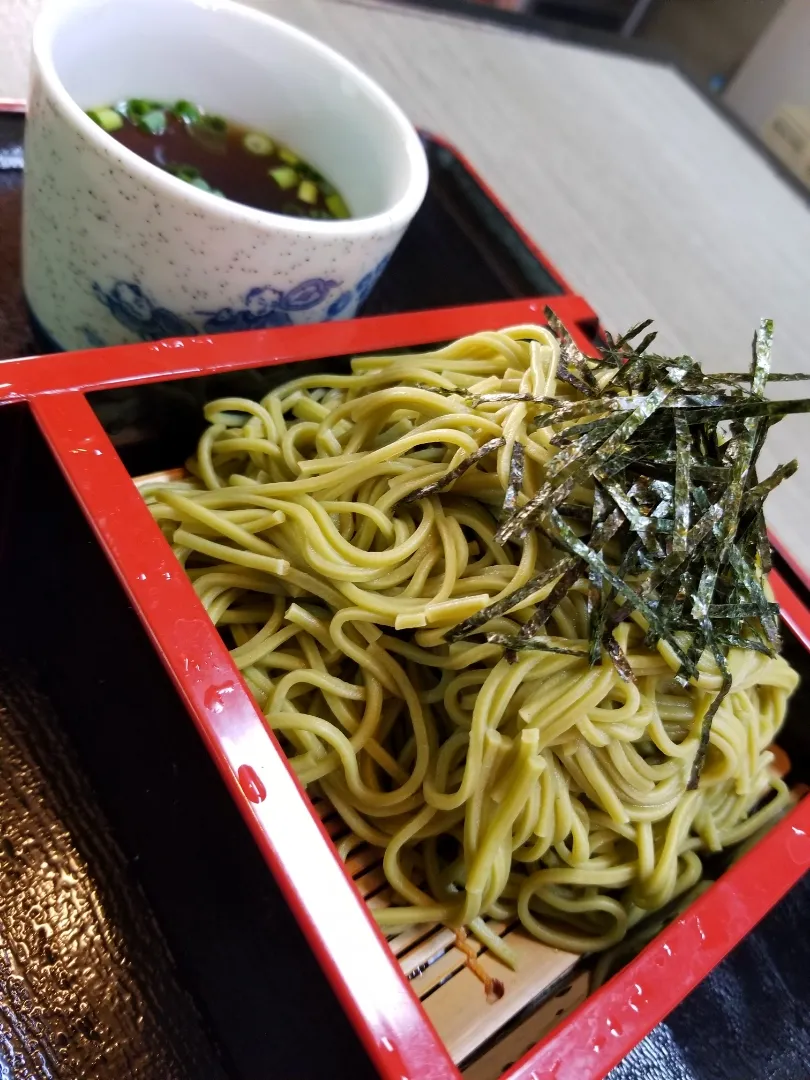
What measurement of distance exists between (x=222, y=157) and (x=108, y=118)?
0.14 m

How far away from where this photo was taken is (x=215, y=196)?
2.64 ft

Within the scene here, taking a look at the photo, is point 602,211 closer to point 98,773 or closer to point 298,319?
point 298,319

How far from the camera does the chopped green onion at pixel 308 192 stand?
112 centimetres

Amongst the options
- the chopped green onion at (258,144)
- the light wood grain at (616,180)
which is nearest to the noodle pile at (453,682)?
the chopped green onion at (258,144)

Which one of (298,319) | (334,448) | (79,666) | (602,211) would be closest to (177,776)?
(79,666)

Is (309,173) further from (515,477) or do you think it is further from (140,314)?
(515,477)

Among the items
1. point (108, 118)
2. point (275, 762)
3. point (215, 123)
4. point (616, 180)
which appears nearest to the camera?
point (275, 762)

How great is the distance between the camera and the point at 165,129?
106 centimetres

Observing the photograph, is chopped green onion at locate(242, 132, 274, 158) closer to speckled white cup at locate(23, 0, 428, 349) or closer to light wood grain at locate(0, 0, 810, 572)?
speckled white cup at locate(23, 0, 428, 349)

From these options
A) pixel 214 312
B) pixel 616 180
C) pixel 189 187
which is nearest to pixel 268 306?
pixel 214 312

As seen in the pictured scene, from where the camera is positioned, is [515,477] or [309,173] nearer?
[515,477]

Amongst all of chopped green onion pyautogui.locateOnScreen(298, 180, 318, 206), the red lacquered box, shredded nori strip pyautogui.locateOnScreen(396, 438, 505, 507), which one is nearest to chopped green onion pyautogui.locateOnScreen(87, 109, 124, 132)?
chopped green onion pyautogui.locateOnScreen(298, 180, 318, 206)

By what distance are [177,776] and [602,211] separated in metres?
1.92

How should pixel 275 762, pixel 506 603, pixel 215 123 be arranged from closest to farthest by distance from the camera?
1. pixel 275 762
2. pixel 506 603
3. pixel 215 123
